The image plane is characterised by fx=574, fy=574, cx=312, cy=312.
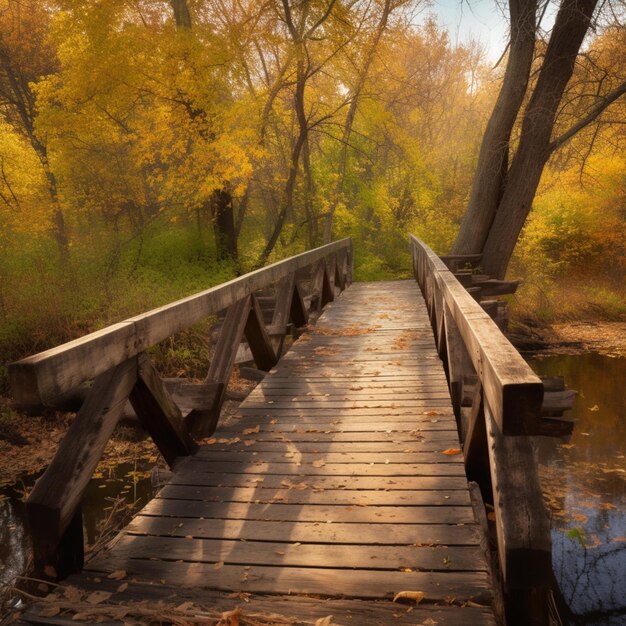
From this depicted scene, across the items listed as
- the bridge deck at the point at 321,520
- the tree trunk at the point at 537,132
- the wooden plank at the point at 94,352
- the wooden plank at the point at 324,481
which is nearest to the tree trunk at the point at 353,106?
the tree trunk at the point at 537,132

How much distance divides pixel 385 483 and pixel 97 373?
1.57 metres

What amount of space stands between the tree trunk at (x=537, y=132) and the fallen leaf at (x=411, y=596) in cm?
1103

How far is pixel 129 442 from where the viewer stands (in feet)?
29.4

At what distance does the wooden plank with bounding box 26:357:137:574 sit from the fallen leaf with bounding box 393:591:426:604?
1270 millimetres

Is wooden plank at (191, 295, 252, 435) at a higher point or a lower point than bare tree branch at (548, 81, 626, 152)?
lower

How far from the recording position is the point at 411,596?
2.04m

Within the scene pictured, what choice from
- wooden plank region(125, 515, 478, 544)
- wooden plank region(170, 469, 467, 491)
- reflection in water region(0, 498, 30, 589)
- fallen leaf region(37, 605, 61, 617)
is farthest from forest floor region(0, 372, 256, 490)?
fallen leaf region(37, 605, 61, 617)

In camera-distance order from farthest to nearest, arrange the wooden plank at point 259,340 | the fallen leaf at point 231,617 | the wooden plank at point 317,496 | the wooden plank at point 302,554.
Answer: the wooden plank at point 259,340 → the wooden plank at point 317,496 → the wooden plank at point 302,554 → the fallen leaf at point 231,617

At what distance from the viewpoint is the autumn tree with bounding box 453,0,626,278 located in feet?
35.9

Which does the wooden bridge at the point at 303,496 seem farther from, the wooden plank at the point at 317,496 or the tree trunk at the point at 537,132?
the tree trunk at the point at 537,132

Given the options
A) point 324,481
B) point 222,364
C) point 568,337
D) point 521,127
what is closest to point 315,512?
point 324,481

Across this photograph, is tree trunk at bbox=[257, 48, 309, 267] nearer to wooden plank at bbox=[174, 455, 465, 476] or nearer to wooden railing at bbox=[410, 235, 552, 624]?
wooden plank at bbox=[174, 455, 465, 476]

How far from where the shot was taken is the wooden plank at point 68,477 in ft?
7.03

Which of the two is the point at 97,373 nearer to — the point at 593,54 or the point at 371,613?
the point at 371,613
